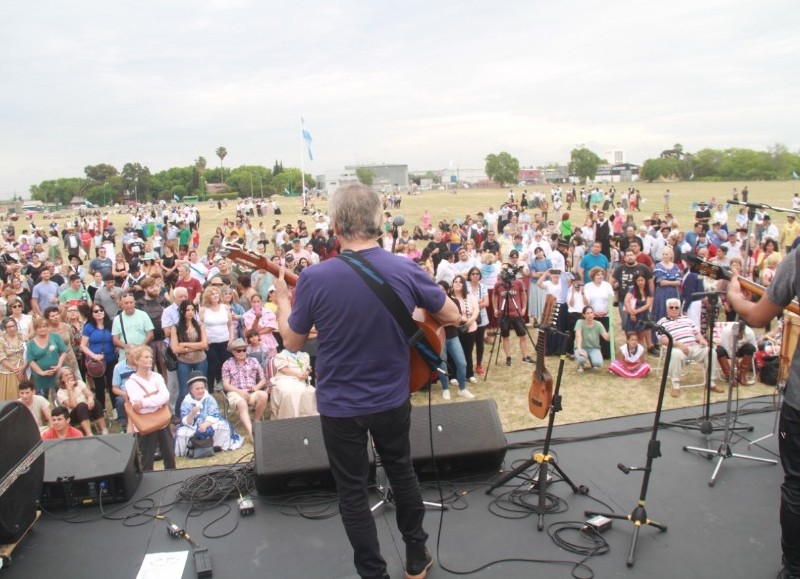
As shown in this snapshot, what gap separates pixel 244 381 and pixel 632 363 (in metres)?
4.88

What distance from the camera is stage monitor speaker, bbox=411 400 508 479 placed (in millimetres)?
3709

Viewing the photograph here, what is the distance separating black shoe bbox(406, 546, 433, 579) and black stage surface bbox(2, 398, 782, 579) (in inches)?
3.7

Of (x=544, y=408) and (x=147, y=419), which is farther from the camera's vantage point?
(x=147, y=419)

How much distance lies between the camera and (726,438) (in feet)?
12.6

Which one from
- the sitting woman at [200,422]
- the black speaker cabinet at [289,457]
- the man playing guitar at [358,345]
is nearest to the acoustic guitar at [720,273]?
the man playing guitar at [358,345]

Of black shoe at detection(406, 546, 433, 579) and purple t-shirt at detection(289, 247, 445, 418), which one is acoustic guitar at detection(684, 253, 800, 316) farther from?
black shoe at detection(406, 546, 433, 579)

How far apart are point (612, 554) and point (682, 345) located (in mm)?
5053

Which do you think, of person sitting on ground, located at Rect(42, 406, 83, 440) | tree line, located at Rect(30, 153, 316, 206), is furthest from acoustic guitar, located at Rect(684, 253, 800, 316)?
tree line, located at Rect(30, 153, 316, 206)

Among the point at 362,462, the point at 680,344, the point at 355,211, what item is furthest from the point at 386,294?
the point at 680,344

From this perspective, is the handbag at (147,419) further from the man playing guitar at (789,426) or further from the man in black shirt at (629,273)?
the man in black shirt at (629,273)

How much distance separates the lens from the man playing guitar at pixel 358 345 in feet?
7.92

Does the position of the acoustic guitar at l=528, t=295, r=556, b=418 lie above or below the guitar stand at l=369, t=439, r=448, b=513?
above

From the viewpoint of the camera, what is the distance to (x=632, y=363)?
25.8ft

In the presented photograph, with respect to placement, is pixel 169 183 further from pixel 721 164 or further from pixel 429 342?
pixel 429 342
